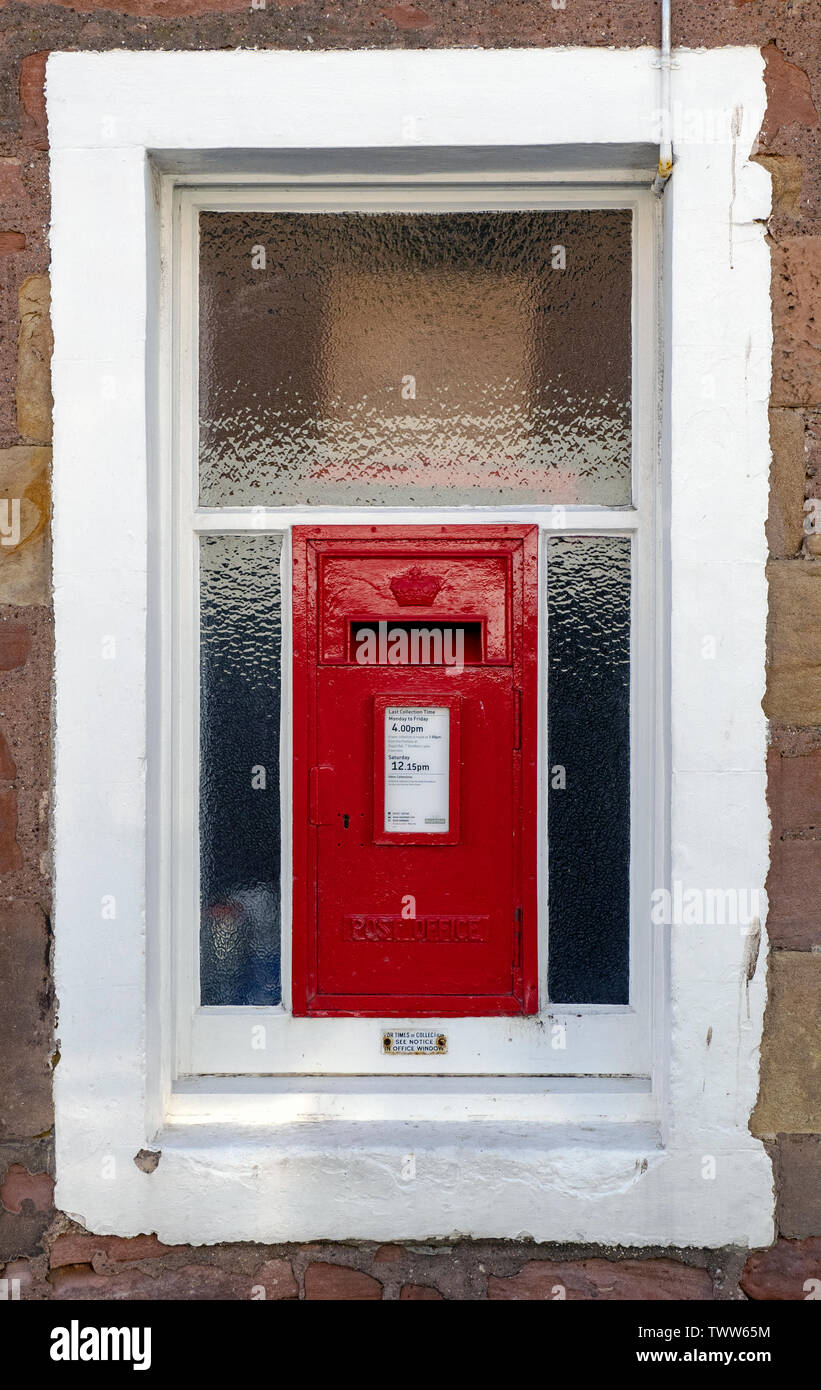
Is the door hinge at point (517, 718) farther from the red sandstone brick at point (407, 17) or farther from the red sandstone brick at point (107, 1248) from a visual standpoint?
the red sandstone brick at point (407, 17)

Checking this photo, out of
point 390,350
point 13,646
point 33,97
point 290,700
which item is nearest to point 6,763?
point 13,646

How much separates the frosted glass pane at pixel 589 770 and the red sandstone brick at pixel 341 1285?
0.79 meters

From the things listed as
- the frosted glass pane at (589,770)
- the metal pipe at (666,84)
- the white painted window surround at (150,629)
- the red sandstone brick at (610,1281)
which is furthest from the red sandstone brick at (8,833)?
the metal pipe at (666,84)

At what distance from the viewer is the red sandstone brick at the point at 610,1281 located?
2.29 metres

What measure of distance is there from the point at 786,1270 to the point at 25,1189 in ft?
5.85

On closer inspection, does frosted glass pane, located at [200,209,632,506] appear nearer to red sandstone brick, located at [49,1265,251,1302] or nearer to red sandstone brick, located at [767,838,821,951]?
Answer: red sandstone brick, located at [767,838,821,951]

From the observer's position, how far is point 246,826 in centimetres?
250

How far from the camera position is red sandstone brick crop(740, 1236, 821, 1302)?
7.48 ft

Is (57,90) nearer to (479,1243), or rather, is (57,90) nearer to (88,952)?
(88,952)

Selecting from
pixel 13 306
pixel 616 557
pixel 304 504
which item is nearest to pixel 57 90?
pixel 13 306

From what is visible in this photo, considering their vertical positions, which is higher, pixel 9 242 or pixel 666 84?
pixel 666 84

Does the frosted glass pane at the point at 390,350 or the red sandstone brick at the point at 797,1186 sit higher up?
the frosted glass pane at the point at 390,350

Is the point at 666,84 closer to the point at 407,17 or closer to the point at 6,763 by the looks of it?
the point at 407,17

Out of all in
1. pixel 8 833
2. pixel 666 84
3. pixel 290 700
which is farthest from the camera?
pixel 290 700
